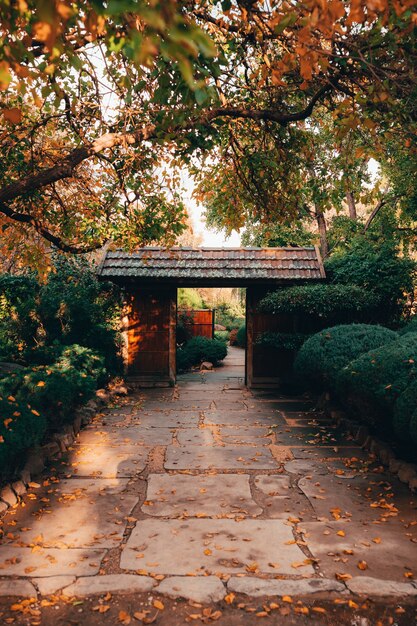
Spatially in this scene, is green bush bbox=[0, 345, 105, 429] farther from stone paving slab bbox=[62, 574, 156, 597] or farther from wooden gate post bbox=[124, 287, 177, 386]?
wooden gate post bbox=[124, 287, 177, 386]

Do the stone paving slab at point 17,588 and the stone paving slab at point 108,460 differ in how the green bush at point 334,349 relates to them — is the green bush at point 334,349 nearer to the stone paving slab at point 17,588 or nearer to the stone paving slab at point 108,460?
the stone paving slab at point 108,460

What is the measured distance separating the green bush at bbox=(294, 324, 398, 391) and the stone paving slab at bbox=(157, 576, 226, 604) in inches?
185

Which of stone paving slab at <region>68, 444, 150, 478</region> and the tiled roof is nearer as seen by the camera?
stone paving slab at <region>68, 444, 150, 478</region>

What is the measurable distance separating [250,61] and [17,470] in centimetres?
595

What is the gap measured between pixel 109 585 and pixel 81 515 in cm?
130

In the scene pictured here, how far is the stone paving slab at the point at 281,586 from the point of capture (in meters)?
3.06

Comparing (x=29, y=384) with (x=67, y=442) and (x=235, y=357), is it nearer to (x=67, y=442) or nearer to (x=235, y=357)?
(x=67, y=442)

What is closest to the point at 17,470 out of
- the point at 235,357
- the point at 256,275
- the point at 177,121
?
the point at 177,121

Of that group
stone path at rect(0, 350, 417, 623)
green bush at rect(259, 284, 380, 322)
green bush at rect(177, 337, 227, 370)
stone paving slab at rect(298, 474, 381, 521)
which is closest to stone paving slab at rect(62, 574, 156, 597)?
stone path at rect(0, 350, 417, 623)

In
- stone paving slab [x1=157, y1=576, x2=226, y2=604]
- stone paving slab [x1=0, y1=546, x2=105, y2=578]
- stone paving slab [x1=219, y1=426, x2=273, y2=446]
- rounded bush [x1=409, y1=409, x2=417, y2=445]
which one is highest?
rounded bush [x1=409, y1=409, x2=417, y2=445]

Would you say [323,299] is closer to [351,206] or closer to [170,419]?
[170,419]

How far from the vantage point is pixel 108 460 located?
19.5 feet

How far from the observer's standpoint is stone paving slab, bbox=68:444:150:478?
551 centimetres

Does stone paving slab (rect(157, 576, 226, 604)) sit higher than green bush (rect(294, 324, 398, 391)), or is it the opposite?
green bush (rect(294, 324, 398, 391))
